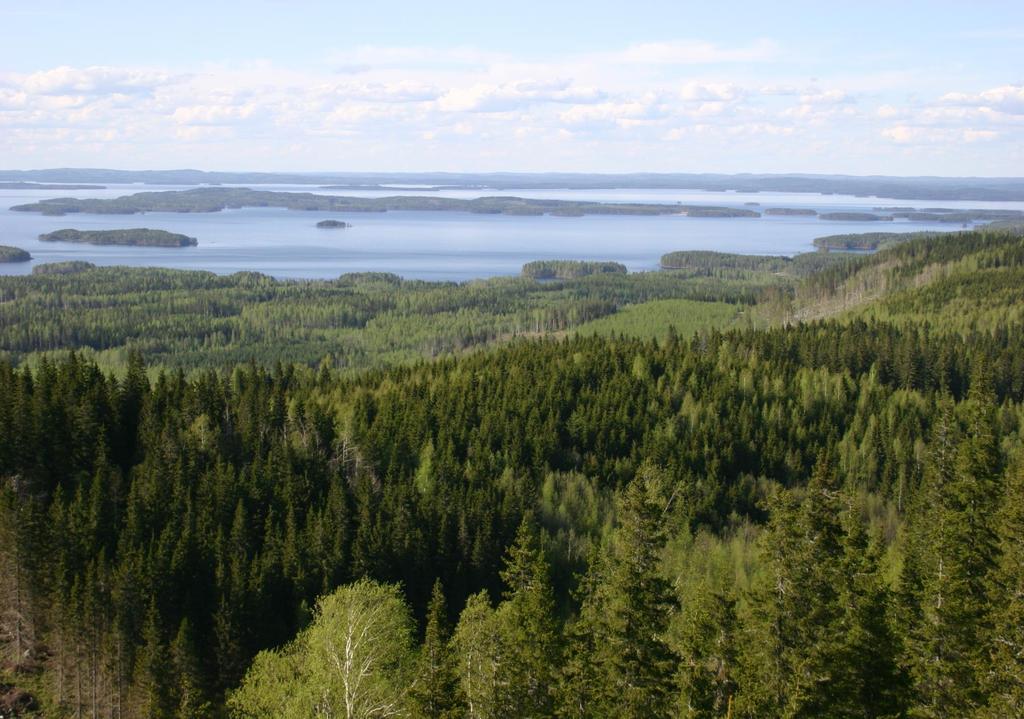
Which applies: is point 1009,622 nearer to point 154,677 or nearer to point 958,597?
point 958,597

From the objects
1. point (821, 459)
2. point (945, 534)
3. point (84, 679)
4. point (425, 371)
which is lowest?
point (84, 679)

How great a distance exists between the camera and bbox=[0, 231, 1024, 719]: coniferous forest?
26016 millimetres

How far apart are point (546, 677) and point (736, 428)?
59571 millimetres

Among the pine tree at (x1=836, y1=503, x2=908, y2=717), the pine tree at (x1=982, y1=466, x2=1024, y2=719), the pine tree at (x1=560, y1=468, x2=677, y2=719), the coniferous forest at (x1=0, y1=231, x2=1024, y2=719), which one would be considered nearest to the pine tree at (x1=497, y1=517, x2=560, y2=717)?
the coniferous forest at (x1=0, y1=231, x2=1024, y2=719)

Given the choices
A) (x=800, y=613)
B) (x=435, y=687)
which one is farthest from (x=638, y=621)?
(x=435, y=687)

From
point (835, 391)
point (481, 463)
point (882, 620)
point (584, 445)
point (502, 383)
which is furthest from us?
point (835, 391)

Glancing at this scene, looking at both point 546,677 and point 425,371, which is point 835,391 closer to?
point 425,371

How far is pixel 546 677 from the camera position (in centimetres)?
2844

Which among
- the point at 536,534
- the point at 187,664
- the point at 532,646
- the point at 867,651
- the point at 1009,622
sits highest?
the point at 1009,622

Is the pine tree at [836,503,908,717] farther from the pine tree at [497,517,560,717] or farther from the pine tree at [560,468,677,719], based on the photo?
the pine tree at [497,517,560,717]

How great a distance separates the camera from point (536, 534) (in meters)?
60.8

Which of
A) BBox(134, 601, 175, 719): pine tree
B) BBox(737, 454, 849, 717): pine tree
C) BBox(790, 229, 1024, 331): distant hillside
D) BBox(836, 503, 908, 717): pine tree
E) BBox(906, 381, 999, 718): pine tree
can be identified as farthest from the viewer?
BBox(790, 229, 1024, 331): distant hillside

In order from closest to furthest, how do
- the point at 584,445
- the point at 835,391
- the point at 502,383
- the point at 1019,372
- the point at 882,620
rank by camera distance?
the point at 882,620
the point at 584,445
the point at 502,383
the point at 835,391
the point at 1019,372

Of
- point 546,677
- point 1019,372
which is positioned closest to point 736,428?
point 1019,372
